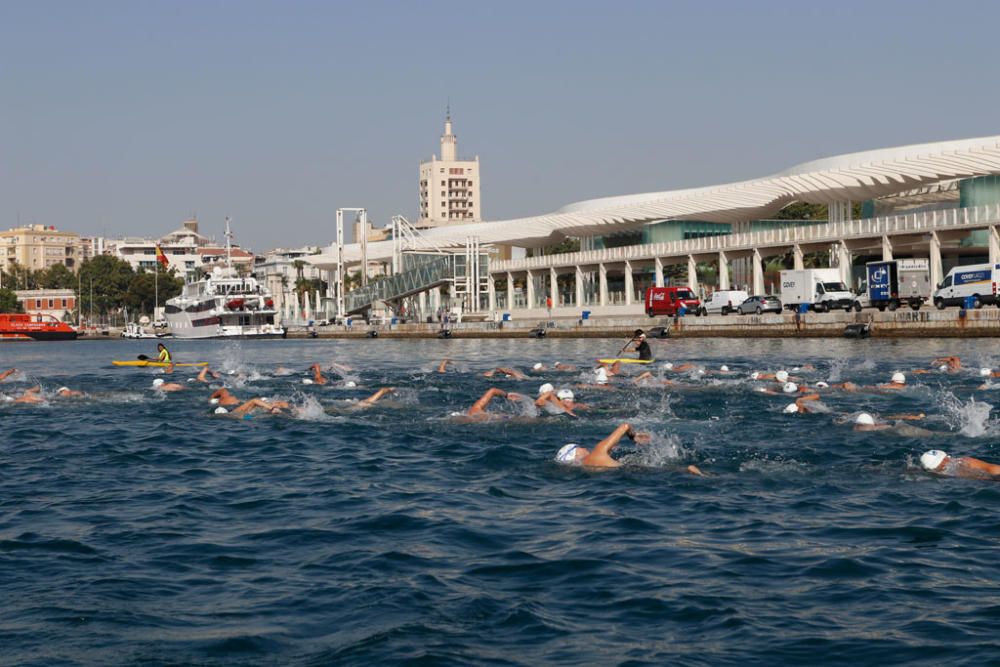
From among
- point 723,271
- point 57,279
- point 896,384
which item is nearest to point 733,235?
point 723,271

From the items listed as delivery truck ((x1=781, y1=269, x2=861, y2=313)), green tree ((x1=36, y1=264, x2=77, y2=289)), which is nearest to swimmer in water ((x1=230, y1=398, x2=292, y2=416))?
delivery truck ((x1=781, y1=269, x2=861, y2=313))

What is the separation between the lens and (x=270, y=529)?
41.7ft

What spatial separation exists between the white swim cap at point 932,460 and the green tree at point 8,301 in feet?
548

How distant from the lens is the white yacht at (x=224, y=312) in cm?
9912

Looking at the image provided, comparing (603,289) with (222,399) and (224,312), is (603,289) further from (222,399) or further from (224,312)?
(222,399)

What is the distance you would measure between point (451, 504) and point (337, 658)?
590 centimetres

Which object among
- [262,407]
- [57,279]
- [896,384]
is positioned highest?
[57,279]

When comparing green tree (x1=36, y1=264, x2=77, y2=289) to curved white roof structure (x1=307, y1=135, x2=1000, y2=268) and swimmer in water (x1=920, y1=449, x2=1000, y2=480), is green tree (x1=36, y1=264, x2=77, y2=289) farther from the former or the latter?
swimmer in water (x1=920, y1=449, x2=1000, y2=480)

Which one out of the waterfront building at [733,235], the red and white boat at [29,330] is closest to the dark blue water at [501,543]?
the waterfront building at [733,235]

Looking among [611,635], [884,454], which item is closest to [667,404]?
[884,454]

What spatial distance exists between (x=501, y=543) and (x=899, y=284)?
167 feet

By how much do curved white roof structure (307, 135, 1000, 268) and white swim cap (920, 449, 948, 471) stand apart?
58.4m

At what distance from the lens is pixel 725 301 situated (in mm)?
69500

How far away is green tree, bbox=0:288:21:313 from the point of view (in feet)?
536
